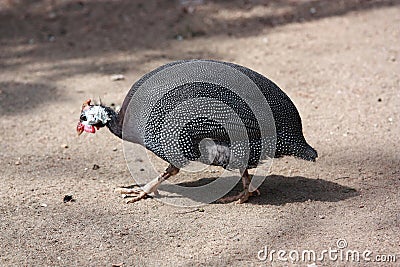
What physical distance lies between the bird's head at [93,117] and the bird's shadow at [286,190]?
2.07 ft

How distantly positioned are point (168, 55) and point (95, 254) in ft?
12.2

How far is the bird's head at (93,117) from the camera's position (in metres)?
4.37

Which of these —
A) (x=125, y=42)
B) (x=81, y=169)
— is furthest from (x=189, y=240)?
(x=125, y=42)

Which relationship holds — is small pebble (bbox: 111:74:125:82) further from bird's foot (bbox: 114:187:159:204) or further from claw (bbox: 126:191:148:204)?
claw (bbox: 126:191:148:204)

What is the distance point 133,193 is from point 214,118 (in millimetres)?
901

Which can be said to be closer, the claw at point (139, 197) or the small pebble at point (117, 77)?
the claw at point (139, 197)

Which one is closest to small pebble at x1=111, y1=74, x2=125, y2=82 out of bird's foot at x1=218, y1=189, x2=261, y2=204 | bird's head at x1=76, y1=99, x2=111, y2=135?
bird's head at x1=76, y1=99, x2=111, y2=135

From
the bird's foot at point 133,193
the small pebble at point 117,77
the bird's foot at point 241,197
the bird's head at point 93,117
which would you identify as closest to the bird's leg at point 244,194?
the bird's foot at point 241,197

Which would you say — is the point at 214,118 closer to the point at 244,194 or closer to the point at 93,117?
the point at 244,194

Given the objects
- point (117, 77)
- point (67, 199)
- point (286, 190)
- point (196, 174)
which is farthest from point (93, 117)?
point (117, 77)

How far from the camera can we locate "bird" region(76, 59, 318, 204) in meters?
3.95

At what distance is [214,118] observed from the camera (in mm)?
3928

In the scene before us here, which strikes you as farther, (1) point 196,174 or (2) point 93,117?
(1) point 196,174

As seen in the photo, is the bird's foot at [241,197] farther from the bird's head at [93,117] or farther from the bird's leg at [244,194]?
the bird's head at [93,117]
